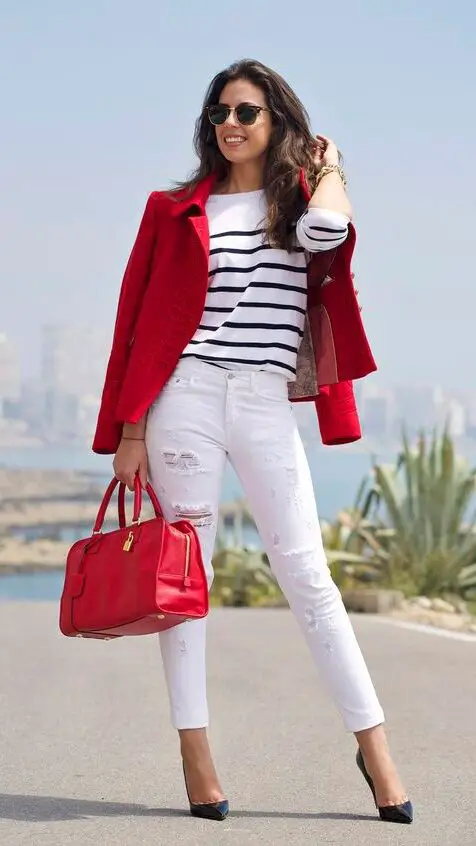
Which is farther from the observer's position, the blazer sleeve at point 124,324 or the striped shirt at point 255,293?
the blazer sleeve at point 124,324

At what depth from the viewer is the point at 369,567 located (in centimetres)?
1165

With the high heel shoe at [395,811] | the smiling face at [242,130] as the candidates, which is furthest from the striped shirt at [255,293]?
the high heel shoe at [395,811]

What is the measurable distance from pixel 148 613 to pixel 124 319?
0.77 meters

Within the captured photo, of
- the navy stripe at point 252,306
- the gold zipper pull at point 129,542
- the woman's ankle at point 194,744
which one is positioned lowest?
the woman's ankle at point 194,744

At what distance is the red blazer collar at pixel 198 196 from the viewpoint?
3816 millimetres

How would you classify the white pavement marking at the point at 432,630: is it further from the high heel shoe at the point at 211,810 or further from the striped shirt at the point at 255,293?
the striped shirt at the point at 255,293

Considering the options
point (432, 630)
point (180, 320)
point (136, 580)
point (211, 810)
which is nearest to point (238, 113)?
point (180, 320)

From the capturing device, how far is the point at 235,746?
4.79 m

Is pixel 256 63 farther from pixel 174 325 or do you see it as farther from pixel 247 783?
pixel 247 783

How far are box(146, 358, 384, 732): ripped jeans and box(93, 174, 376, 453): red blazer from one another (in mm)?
82

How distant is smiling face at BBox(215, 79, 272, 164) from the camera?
154 inches

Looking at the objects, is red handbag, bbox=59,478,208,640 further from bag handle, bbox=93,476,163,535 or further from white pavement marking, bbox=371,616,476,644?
white pavement marking, bbox=371,616,476,644

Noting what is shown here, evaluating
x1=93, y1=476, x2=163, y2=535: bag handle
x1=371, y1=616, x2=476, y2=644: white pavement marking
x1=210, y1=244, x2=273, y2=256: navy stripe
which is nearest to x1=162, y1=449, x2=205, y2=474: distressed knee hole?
x1=93, y1=476, x2=163, y2=535: bag handle

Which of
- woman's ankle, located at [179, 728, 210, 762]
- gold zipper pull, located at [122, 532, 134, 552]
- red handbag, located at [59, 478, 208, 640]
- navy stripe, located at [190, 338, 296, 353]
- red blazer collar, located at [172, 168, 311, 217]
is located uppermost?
red blazer collar, located at [172, 168, 311, 217]
